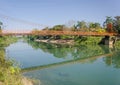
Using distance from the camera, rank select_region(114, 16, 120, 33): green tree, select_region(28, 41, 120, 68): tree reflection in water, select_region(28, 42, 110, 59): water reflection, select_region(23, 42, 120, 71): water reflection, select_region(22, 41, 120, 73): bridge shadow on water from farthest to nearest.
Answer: select_region(114, 16, 120, 33): green tree, select_region(28, 42, 110, 59): water reflection, select_region(28, 41, 120, 68): tree reflection in water, select_region(23, 42, 120, 71): water reflection, select_region(22, 41, 120, 73): bridge shadow on water

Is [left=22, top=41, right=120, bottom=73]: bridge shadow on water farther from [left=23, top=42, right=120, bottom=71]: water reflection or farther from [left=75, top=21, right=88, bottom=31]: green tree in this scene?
[left=75, top=21, right=88, bottom=31]: green tree

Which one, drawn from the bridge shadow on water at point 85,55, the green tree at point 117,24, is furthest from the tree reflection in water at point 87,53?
the green tree at point 117,24

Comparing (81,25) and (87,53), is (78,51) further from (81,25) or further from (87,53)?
(81,25)

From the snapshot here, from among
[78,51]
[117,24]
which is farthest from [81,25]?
[78,51]

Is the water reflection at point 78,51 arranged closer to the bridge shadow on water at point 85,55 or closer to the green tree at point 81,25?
the bridge shadow on water at point 85,55

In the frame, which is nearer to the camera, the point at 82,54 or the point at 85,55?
the point at 85,55

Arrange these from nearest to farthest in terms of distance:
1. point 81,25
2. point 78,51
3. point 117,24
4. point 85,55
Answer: point 85,55 → point 78,51 → point 117,24 → point 81,25

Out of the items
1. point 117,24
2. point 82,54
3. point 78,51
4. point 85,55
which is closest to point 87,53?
point 82,54

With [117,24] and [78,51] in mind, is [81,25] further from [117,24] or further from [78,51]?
[78,51]

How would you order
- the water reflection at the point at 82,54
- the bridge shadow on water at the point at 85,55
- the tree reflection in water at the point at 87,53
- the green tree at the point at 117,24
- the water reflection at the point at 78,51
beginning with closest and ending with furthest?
the bridge shadow on water at the point at 85,55, the water reflection at the point at 82,54, the tree reflection in water at the point at 87,53, the water reflection at the point at 78,51, the green tree at the point at 117,24

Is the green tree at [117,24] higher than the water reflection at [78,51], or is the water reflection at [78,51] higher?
the green tree at [117,24]

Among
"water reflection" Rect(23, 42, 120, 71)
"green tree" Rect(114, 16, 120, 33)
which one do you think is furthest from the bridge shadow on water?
"green tree" Rect(114, 16, 120, 33)

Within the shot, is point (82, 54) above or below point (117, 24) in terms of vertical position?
below

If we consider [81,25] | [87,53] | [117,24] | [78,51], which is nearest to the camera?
[87,53]
